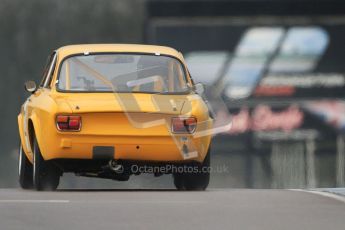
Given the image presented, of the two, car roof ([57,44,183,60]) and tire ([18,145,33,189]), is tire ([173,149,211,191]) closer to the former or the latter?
car roof ([57,44,183,60])

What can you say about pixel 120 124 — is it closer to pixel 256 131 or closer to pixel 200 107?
pixel 200 107

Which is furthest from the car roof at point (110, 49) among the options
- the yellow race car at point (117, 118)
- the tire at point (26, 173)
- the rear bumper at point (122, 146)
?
the rear bumper at point (122, 146)

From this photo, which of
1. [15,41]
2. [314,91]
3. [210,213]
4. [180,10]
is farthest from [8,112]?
[210,213]

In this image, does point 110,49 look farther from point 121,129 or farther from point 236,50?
point 236,50

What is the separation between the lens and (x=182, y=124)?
594 inches

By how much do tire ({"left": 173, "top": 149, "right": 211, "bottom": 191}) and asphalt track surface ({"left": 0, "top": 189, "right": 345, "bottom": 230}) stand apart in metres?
0.41

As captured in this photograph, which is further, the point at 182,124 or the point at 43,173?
the point at 43,173

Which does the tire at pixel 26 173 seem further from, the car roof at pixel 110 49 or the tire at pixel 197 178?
the tire at pixel 197 178

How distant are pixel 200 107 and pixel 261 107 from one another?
2244cm

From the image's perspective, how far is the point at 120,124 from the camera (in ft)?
49.3

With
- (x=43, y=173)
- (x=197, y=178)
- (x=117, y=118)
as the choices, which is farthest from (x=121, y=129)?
(x=197, y=178)

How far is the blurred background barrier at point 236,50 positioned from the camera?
37.7 metres

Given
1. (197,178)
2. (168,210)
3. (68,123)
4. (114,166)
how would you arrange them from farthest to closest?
(197,178), (114,166), (68,123), (168,210)

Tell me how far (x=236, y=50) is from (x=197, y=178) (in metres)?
22.4
